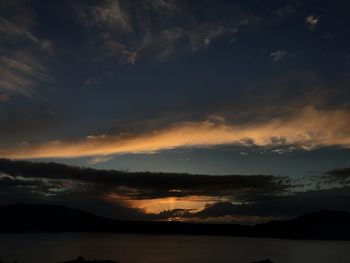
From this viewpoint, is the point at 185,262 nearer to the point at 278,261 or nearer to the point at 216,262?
the point at 216,262

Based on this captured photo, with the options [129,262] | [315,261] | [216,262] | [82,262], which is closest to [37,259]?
[129,262]

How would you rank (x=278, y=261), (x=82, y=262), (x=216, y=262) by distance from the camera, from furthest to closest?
(x=278, y=261)
(x=216, y=262)
(x=82, y=262)

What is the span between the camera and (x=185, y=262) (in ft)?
567

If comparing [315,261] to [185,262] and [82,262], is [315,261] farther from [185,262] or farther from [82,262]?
[82,262]

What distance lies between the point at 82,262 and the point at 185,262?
295 ft

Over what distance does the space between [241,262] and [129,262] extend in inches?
1785

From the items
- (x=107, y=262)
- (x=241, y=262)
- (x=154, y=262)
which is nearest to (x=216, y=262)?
(x=241, y=262)

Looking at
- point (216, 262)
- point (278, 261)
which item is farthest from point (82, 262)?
point (278, 261)

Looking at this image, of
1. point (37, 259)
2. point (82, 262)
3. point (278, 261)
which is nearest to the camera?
point (82, 262)

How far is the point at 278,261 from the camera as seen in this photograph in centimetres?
19012

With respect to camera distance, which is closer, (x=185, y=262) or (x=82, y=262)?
(x=82, y=262)

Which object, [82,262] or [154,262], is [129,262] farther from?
[82,262]

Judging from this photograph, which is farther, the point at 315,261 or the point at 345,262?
the point at 315,261

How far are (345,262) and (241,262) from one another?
4407 cm
